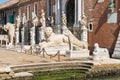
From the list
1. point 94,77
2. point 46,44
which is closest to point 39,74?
point 94,77

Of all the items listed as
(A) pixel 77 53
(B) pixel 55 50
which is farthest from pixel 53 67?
(B) pixel 55 50

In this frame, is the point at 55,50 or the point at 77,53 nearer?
the point at 77,53

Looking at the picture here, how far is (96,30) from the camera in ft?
69.1

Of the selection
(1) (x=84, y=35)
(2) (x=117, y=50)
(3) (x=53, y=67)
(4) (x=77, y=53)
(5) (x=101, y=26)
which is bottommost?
(3) (x=53, y=67)

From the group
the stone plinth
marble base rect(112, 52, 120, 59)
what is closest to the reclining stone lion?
the stone plinth

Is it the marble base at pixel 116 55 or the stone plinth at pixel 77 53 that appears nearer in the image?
the marble base at pixel 116 55

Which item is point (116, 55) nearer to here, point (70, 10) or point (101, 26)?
point (101, 26)

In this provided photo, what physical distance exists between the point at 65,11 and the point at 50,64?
492 inches

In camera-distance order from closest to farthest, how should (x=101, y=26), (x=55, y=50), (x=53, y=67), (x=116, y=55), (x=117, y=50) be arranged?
(x=53, y=67)
(x=116, y=55)
(x=117, y=50)
(x=55, y=50)
(x=101, y=26)

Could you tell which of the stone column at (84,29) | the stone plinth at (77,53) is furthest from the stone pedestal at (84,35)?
the stone plinth at (77,53)

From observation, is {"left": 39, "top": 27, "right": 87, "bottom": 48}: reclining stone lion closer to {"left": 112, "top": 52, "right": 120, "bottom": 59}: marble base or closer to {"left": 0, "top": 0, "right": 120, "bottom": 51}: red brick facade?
{"left": 0, "top": 0, "right": 120, "bottom": 51}: red brick facade

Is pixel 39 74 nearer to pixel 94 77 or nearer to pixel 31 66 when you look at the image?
pixel 31 66

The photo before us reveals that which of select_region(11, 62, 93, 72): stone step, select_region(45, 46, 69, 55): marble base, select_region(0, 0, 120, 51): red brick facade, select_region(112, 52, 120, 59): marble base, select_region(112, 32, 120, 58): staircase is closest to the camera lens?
select_region(11, 62, 93, 72): stone step

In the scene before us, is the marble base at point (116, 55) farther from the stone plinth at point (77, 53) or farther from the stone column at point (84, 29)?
the stone column at point (84, 29)
